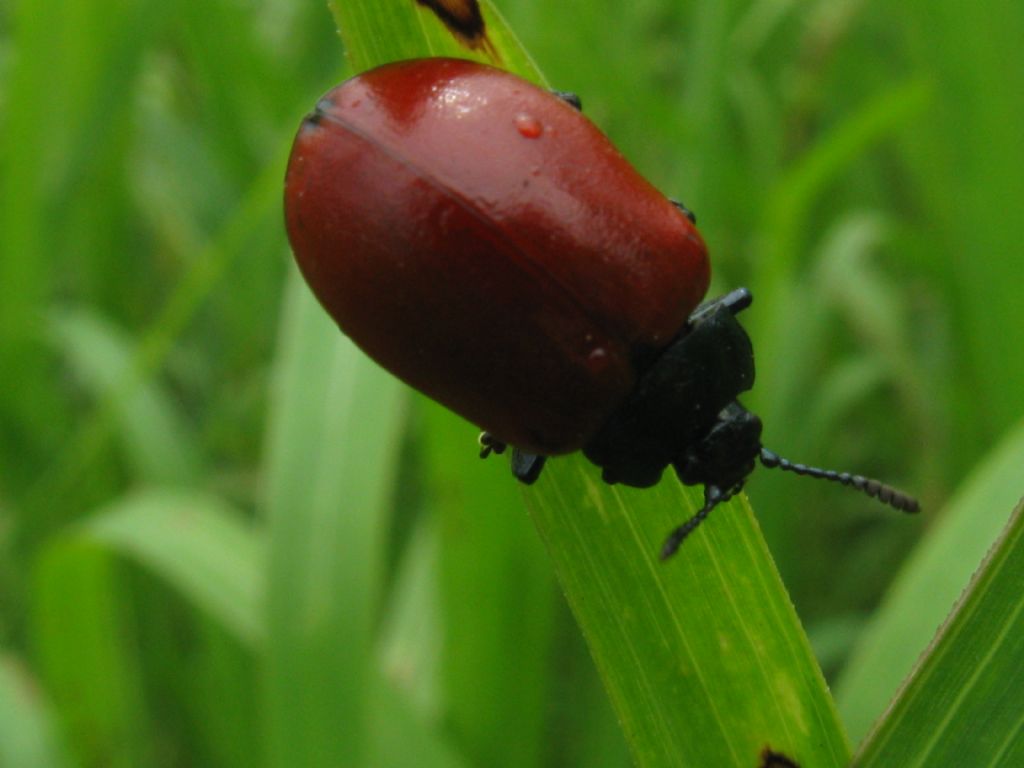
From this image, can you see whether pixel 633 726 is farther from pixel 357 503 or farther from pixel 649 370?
pixel 357 503

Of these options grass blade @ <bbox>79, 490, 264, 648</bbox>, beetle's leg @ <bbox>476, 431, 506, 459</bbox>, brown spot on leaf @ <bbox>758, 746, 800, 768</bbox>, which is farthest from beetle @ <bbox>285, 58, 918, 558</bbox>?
grass blade @ <bbox>79, 490, 264, 648</bbox>

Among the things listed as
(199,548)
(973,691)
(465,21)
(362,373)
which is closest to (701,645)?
(973,691)

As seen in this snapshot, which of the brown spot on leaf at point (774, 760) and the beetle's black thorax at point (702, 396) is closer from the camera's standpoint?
the brown spot on leaf at point (774, 760)

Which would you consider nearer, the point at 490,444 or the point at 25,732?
the point at 490,444

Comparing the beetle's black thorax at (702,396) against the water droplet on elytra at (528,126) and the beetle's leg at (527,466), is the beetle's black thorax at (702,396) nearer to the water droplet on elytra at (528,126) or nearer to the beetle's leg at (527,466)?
the beetle's leg at (527,466)

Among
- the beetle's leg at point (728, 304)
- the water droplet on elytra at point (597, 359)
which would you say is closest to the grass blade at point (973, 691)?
the water droplet on elytra at point (597, 359)

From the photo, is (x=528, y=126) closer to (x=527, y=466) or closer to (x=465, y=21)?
(x=465, y=21)

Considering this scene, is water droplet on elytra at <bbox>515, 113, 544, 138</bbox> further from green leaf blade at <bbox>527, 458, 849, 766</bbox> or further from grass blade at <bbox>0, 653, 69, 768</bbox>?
grass blade at <bbox>0, 653, 69, 768</bbox>
